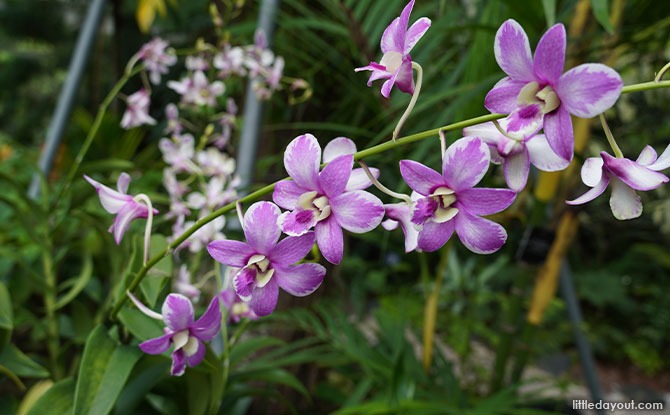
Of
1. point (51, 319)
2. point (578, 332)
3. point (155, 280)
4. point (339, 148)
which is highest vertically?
point (339, 148)

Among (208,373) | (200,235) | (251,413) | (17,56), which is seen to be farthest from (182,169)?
(17,56)

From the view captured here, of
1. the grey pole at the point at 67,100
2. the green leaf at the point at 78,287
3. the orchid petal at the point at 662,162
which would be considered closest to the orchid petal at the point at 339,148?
the orchid petal at the point at 662,162

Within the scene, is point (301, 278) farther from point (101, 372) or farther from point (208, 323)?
point (101, 372)

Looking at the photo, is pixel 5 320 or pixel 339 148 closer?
pixel 339 148

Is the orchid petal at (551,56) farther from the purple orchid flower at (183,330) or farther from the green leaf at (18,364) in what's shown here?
the green leaf at (18,364)

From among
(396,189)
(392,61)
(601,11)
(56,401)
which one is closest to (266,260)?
(392,61)

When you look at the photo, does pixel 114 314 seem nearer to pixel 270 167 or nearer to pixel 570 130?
pixel 570 130
